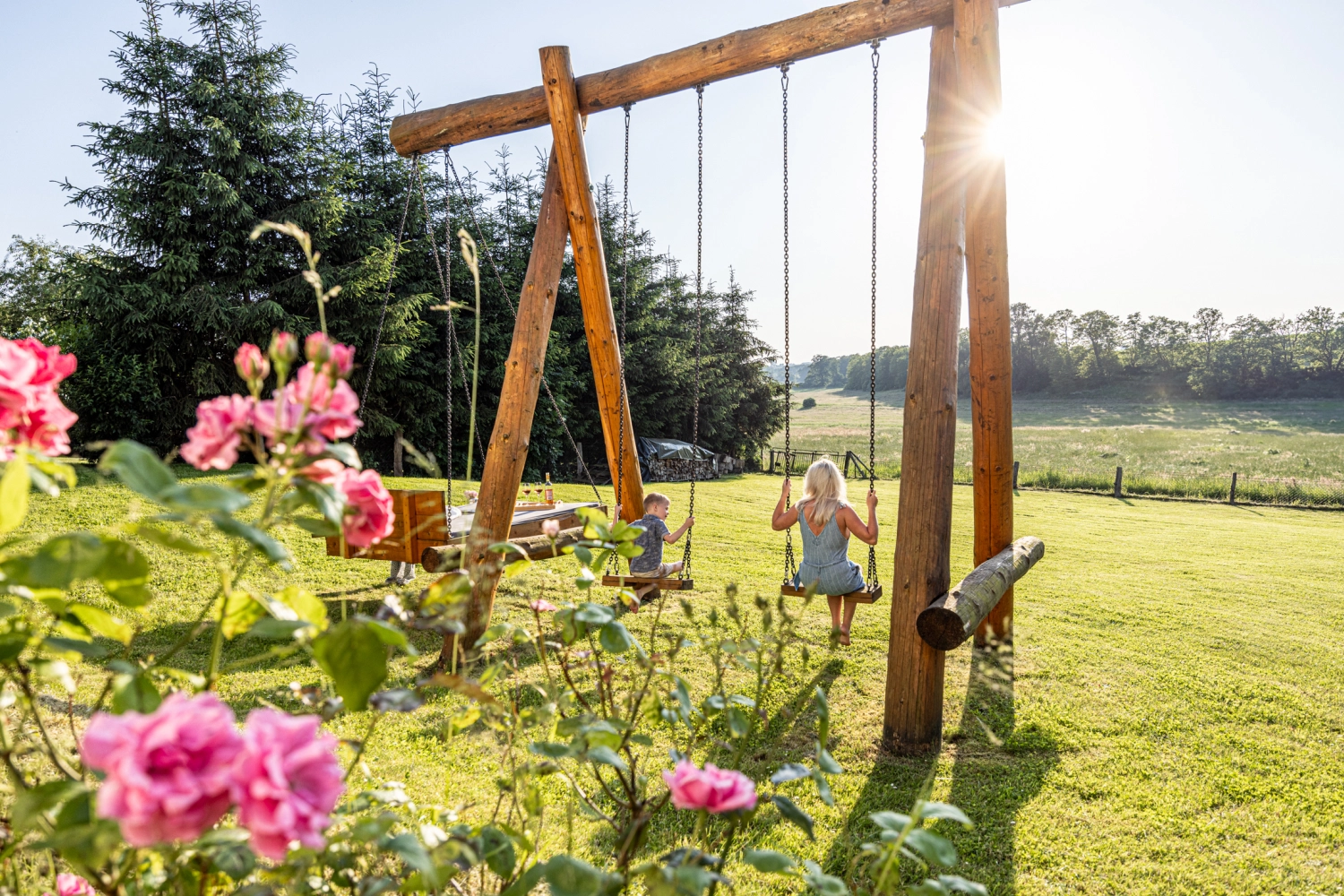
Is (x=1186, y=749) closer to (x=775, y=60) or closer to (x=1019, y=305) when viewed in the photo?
(x=775, y=60)

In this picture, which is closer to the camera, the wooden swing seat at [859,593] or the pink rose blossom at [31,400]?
the pink rose blossom at [31,400]

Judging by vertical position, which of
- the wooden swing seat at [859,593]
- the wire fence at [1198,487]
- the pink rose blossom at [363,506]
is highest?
the pink rose blossom at [363,506]

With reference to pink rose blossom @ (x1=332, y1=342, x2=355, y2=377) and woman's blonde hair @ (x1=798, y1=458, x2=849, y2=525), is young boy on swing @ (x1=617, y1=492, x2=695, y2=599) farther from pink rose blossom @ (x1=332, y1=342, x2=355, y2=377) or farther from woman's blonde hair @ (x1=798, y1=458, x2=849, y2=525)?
pink rose blossom @ (x1=332, y1=342, x2=355, y2=377)

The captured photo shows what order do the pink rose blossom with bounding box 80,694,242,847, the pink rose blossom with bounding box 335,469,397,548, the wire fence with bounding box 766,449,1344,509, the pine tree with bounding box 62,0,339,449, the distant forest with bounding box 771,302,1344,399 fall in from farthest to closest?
the distant forest with bounding box 771,302,1344,399 < the wire fence with bounding box 766,449,1344,509 < the pine tree with bounding box 62,0,339,449 < the pink rose blossom with bounding box 335,469,397,548 < the pink rose blossom with bounding box 80,694,242,847

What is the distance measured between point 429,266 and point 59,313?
7.21 meters

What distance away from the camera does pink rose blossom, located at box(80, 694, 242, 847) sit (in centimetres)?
55

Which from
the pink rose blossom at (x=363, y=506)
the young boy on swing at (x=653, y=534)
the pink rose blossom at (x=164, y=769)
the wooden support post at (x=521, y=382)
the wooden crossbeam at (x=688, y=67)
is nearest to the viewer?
the pink rose blossom at (x=164, y=769)

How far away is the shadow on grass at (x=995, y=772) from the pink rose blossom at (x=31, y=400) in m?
2.36

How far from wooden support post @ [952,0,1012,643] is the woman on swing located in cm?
78

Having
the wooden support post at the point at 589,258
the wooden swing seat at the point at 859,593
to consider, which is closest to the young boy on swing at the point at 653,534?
the wooden support post at the point at 589,258

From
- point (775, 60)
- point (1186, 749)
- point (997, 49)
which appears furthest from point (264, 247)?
point (1186, 749)

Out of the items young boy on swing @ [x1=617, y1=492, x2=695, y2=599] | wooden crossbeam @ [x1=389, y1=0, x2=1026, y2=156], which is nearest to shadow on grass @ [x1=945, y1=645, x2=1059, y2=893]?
young boy on swing @ [x1=617, y1=492, x2=695, y2=599]

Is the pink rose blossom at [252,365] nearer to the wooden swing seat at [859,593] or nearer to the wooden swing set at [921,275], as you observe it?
the wooden swing set at [921,275]

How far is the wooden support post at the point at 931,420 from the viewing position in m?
3.46
